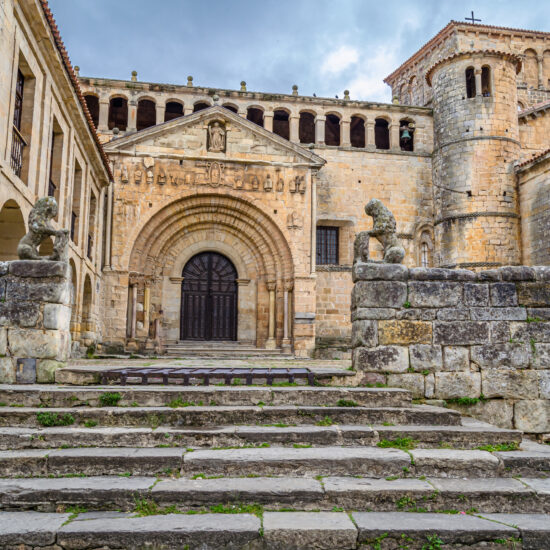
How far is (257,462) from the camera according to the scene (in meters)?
4.29

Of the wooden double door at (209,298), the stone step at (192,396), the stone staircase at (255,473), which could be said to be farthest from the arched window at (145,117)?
the stone staircase at (255,473)

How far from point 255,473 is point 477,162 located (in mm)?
18513

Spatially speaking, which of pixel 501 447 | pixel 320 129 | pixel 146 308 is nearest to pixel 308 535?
pixel 501 447

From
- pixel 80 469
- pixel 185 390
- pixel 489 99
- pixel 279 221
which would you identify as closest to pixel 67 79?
pixel 279 221

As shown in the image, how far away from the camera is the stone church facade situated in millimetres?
16609

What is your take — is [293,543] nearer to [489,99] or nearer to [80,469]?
[80,469]

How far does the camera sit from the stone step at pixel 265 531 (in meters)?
3.39

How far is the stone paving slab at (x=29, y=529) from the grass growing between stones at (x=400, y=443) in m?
2.71

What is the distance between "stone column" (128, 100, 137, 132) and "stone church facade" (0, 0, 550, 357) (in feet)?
0.26

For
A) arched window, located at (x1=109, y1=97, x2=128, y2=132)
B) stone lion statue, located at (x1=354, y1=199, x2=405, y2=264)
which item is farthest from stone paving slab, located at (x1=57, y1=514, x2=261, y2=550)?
arched window, located at (x1=109, y1=97, x2=128, y2=132)

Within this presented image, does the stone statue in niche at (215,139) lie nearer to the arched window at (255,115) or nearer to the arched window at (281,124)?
the arched window at (255,115)

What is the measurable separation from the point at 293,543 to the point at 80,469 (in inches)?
72.6

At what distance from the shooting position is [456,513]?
397 centimetres

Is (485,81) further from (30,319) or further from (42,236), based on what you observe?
(30,319)
